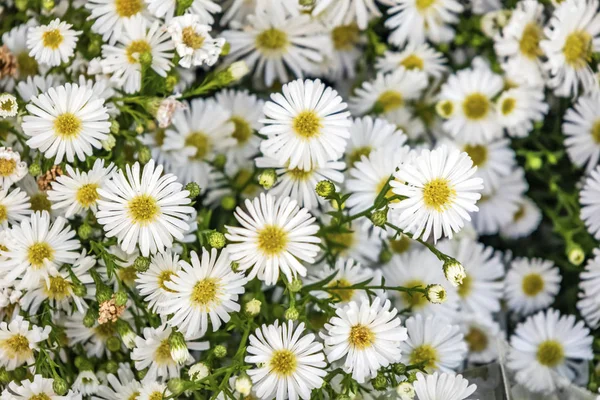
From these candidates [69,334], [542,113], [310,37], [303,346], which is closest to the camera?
[303,346]

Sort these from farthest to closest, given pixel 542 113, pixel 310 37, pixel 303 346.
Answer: pixel 542 113, pixel 310 37, pixel 303 346

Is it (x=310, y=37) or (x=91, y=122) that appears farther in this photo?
(x=310, y=37)

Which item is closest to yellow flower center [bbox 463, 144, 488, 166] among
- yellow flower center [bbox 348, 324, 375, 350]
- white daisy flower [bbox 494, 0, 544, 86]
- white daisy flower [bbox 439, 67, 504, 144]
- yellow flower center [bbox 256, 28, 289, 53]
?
white daisy flower [bbox 439, 67, 504, 144]

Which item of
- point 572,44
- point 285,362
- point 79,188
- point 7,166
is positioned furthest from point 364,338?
point 572,44

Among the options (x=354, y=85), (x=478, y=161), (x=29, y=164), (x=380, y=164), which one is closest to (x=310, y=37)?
(x=354, y=85)

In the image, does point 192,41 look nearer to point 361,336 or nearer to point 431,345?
point 361,336

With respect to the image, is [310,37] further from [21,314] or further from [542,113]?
[21,314]
